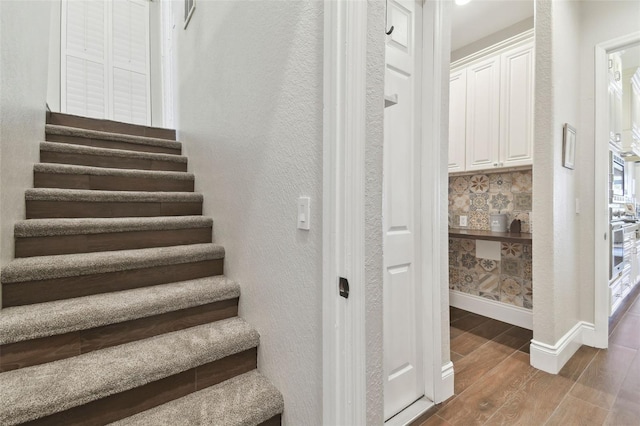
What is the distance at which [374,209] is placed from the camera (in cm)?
89

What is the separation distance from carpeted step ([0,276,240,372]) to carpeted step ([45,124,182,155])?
1.46 m

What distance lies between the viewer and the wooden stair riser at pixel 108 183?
5.94 feet

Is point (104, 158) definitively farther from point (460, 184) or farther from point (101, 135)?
point (460, 184)

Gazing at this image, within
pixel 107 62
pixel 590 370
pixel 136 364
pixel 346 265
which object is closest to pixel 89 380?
pixel 136 364

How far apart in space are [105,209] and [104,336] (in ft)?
2.99

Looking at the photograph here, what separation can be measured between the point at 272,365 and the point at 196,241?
3.39 feet

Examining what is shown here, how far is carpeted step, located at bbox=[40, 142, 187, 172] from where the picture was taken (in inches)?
77.5

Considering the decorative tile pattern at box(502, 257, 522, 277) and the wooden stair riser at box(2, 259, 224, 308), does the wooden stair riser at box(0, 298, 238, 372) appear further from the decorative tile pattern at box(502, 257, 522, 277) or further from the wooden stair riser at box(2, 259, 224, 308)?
the decorative tile pattern at box(502, 257, 522, 277)

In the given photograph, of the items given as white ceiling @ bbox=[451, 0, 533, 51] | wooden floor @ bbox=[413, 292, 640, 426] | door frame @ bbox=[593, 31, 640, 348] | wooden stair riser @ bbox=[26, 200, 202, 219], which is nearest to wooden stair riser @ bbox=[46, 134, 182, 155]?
wooden stair riser @ bbox=[26, 200, 202, 219]

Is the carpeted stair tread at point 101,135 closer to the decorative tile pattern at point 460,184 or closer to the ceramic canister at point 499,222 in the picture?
the decorative tile pattern at point 460,184

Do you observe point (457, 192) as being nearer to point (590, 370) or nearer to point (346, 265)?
point (590, 370)

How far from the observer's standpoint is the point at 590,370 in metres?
2.03

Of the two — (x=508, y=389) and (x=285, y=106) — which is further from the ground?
(x=285, y=106)

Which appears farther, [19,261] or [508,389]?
[508,389]
